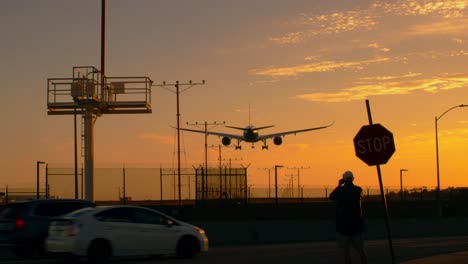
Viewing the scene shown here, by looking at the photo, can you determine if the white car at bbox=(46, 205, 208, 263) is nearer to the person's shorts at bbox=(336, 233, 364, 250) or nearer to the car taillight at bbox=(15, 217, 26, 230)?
the car taillight at bbox=(15, 217, 26, 230)

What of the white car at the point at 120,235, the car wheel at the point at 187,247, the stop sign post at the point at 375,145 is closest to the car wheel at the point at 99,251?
the white car at the point at 120,235

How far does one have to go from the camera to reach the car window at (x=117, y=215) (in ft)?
66.9

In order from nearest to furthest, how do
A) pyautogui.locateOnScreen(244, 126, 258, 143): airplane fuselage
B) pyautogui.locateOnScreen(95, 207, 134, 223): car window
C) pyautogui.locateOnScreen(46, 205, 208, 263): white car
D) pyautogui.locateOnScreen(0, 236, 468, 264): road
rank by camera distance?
pyautogui.locateOnScreen(46, 205, 208, 263): white car → pyautogui.locateOnScreen(95, 207, 134, 223): car window → pyautogui.locateOnScreen(0, 236, 468, 264): road → pyautogui.locateOnScreen(244, 126, 258, 143): airplane fuselage

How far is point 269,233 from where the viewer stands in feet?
116

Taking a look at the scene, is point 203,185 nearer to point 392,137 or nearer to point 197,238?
point 197,238

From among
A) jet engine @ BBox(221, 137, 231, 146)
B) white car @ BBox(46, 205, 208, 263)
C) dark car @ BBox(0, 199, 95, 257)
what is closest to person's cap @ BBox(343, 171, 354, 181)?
white car @ BBox(46, 205, 208, 263)

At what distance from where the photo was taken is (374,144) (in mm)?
16688

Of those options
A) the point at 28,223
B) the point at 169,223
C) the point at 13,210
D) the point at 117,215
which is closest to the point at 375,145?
the point at 169,223

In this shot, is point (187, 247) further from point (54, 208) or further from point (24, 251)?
point (24, 251)

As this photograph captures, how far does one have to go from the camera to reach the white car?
19.8m

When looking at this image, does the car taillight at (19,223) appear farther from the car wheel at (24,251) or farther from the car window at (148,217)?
the car window at (148,217)

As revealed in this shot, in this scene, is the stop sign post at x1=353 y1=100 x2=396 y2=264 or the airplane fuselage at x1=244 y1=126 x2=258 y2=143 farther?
the airplane fuselage at x1=244 y1=126 x2=258 y2=143

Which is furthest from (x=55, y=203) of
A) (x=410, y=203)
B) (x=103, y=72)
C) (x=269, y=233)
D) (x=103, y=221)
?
(x=410, y=203)

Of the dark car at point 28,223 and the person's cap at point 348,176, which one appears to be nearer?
the person's cap at point 348,176
